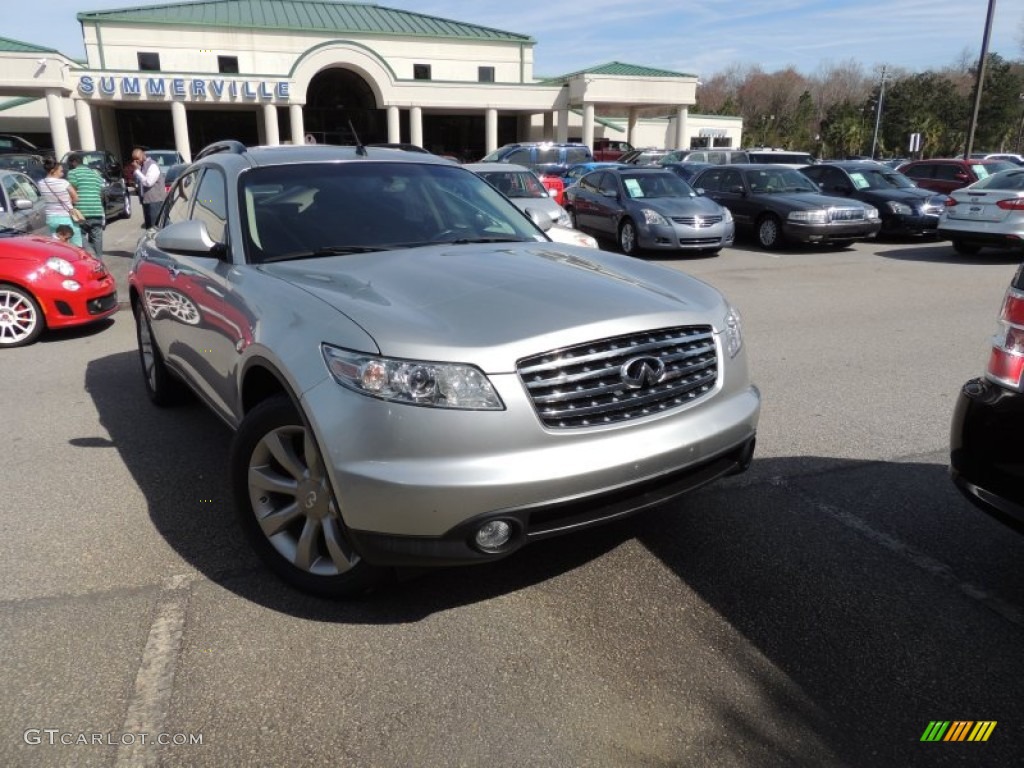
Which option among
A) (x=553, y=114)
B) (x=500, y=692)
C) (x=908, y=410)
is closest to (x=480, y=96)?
(x=553, y=114)

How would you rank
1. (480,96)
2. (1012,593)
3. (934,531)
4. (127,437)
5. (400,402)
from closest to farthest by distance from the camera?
(400,402) < (1012,593) < (934,531) < (127,437) < (480,96)

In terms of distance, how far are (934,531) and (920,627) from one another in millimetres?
910

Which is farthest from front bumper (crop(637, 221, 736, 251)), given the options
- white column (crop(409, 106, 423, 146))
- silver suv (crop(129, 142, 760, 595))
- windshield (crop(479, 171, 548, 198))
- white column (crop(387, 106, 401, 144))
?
white column (crop(409, 106, 423, 146))

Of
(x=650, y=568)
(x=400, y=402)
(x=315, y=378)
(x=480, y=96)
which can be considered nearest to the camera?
(x=400, y=402)

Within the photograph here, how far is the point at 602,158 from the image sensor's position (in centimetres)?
3244

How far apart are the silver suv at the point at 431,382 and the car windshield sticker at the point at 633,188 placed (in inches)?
428

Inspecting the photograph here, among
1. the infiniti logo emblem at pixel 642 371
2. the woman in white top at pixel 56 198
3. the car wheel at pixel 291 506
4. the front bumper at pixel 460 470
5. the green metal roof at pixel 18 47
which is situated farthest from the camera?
the green metal roof at pixel 18 47

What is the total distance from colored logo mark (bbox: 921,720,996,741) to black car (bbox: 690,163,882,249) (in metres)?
13.0

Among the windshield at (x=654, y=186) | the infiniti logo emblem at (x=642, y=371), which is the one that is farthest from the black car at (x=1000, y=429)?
the windshield at (x=654, y=186)

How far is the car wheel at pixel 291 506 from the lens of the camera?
2881 mm

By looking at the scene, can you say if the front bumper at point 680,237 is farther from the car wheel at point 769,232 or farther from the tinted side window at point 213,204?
the tinted side window at point 213,204

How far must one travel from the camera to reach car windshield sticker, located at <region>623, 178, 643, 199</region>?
47.0 feet

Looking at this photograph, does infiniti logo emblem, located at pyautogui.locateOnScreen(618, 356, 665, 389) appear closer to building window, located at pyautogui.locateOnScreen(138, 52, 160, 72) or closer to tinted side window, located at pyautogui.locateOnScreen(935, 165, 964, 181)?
tinted side window, located at pyautogui.locateOnScreen(935, 165, 964, 181)

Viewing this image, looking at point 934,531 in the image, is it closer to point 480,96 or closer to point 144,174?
point 144,174
